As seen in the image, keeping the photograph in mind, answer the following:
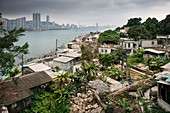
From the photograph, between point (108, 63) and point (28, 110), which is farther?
point (108, 63)

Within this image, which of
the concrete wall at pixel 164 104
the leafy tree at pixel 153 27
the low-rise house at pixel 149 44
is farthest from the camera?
the leafy tree at pixel 153 27

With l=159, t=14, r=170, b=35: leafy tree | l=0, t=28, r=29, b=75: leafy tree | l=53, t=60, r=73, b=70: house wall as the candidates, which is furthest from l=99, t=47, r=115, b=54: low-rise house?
l=0, t=28, r=29, b=75: leafy tree

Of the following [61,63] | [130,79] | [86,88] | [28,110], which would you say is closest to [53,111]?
[28,110]

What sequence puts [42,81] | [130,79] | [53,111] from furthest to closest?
[130,79] < [42,81] < [53,111]

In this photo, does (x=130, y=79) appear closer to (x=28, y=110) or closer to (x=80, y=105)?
(x=80, y=105)

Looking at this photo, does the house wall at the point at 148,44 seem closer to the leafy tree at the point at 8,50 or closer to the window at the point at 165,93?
the window at the point at 165,93

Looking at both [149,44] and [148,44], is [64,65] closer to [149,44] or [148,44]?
[148,44]

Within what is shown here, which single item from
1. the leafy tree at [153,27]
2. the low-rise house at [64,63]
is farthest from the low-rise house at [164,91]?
the leafy tree at [153,27]
